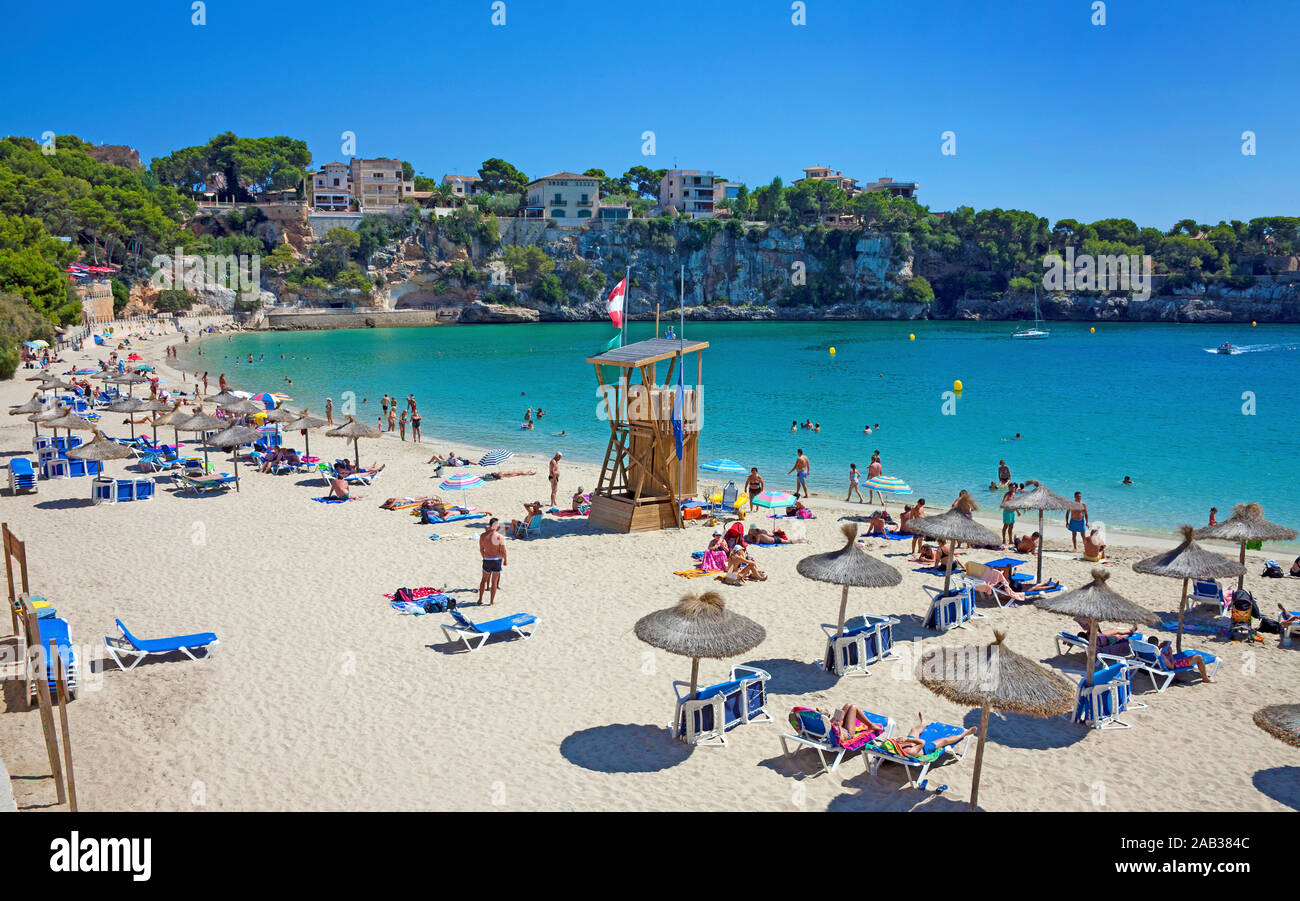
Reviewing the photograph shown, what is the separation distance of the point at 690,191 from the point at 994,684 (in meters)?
130

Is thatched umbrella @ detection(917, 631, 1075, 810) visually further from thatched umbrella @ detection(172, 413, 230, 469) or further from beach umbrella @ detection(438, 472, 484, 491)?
thatched umbrella @ detection(172, 413, 230, 469)

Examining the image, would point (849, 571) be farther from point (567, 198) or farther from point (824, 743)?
point (567, 198)

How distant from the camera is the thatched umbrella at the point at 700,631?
7648 mm

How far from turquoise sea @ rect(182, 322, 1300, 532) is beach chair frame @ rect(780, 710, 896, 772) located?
14.7 meters

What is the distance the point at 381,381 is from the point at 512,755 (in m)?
45.7

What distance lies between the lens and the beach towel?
7277mm

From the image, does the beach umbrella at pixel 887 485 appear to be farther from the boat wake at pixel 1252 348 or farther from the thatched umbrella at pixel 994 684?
the boat wake at pixel 1252 348

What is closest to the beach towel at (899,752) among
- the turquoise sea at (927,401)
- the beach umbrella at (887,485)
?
the beach umbrella at (887,485)

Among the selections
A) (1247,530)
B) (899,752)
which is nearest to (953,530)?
(1247,530)

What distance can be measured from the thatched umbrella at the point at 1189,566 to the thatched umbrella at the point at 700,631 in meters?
5.37
